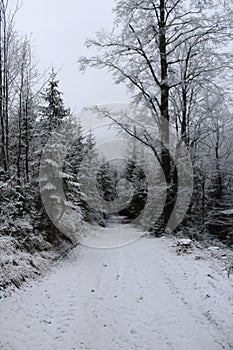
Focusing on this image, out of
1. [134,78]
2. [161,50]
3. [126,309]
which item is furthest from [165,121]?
[126,309]

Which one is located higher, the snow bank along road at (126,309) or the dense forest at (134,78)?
the dense forest at (134,78)

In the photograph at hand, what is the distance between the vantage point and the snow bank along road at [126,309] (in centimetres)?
401

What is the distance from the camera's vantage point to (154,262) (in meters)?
8.50

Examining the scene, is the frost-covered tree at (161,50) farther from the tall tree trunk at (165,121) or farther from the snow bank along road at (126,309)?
the snow bank along road at (126,309)

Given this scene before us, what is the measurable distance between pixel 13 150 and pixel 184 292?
15360 mm

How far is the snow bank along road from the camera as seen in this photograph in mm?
4012

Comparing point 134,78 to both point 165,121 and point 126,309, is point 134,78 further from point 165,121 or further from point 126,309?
point 126,309

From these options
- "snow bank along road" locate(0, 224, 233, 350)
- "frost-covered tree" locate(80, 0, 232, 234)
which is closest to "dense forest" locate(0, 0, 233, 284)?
"frost-covered tree" locate(80, 0, 232, 234)

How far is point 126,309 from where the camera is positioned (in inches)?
203

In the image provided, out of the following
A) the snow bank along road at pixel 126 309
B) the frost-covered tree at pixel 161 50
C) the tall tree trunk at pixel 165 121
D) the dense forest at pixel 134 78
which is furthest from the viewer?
the tall tree trunk at pixel 165 121

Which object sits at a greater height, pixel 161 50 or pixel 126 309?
pixel 161 50

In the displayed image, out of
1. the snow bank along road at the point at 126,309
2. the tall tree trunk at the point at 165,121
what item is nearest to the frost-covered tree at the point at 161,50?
the tall tree trunk at the point at 165,121

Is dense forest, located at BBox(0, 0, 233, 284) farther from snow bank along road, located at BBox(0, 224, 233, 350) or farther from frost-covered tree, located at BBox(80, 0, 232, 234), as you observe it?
snow bank along road, located at BBox(0, 224, 233, 350)

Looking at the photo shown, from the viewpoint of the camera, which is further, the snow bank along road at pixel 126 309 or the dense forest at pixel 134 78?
the dense forest at pixel 134 78
